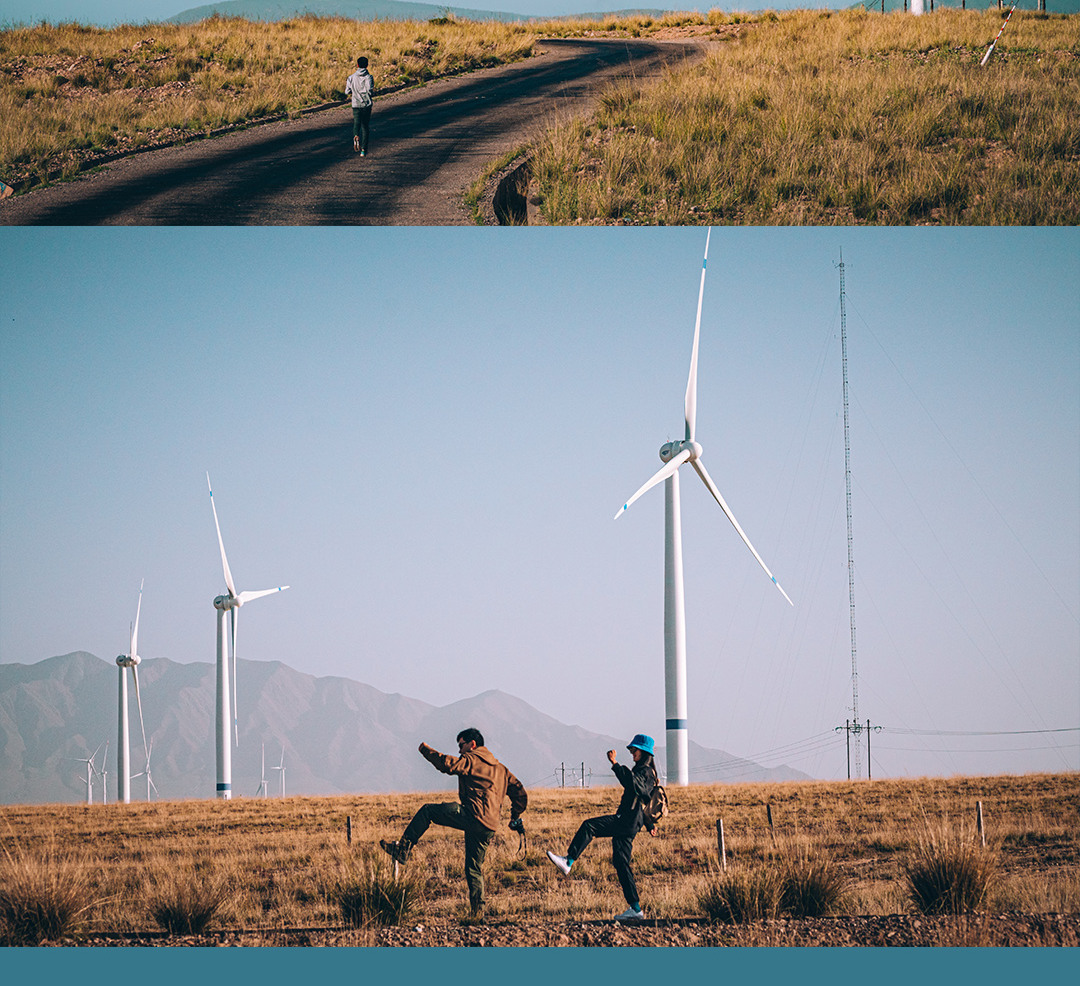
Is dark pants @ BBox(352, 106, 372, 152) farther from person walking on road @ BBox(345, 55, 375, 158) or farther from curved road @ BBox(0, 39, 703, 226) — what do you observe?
curved road @ BBox(0, 39, 703, 226)

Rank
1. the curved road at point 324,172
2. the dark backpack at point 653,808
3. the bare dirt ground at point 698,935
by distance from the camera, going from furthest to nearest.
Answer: the curved road at point 324,172, the bare dirt ground at point 698,935, the dark backpack at point 653,808

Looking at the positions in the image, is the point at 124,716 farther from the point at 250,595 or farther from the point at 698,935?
the point at 698,935

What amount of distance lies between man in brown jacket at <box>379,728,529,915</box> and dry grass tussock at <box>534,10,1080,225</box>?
10.2m

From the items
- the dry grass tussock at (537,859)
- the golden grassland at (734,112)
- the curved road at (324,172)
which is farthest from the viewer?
the golden grassland at (734,112)

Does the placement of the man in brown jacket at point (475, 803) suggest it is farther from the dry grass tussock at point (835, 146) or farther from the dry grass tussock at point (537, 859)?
the dry grass tussock at point (835, 146)

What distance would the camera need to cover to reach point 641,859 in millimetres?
14547

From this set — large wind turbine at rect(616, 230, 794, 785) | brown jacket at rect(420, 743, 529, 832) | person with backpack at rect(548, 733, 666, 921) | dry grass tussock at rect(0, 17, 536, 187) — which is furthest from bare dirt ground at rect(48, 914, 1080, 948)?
dry grass tussock at rect(0, 17, 536, 187)

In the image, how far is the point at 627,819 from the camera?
34.7 ft

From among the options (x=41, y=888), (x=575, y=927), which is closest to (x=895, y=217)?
(x=575, y=927)

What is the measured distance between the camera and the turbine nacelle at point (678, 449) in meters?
21.3

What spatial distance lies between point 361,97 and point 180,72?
14.8 metres

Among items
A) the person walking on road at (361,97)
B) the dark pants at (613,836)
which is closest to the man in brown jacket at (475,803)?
the dark pants at (613,836)

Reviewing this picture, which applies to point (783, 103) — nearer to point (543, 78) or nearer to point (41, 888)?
point (543, 78)

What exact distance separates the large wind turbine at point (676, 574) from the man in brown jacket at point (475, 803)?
30.0ft
